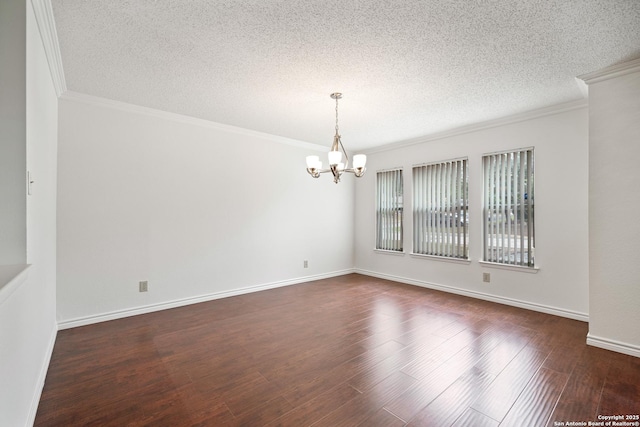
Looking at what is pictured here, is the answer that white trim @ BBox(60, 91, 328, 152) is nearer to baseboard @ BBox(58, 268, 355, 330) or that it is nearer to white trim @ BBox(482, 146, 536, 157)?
baseboard @ BBox(58, 268, 355, 330)

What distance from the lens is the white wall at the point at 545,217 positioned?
354cm

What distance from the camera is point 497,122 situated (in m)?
4.18

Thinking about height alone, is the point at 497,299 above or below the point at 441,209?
below

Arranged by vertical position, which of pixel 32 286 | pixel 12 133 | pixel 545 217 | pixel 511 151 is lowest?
pixel 32 286

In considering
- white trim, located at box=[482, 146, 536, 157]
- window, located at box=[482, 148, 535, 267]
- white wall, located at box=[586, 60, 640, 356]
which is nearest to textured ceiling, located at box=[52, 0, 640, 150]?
white wall, located at box=[586, 60, 640, 356]

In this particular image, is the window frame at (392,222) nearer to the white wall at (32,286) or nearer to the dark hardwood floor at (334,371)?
the dark hardwood floor at (334,371)

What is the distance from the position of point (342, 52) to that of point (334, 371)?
2.63 m

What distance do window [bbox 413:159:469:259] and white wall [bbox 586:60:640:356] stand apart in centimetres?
178

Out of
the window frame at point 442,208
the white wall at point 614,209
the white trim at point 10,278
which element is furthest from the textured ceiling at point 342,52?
the white trim at point 10,278

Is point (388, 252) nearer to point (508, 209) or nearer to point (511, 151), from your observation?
point (508, 209)

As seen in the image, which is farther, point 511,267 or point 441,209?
point 441,209

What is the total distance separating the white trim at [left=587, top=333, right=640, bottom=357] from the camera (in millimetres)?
2611

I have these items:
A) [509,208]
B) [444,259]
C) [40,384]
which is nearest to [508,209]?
[509,208]

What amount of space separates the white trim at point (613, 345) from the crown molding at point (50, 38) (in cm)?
516
